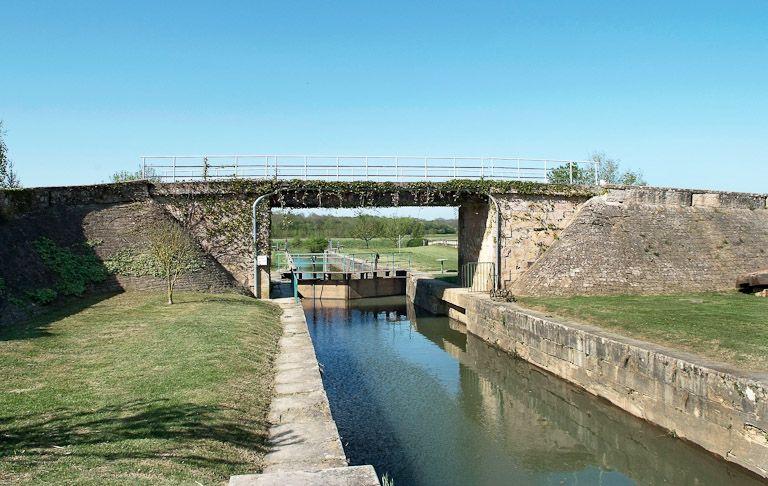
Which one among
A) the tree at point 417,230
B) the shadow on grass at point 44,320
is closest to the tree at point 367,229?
the tree at point 417,230

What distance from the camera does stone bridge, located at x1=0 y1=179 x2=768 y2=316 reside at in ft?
66.5

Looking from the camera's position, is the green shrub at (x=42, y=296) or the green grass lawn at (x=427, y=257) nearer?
the green shrub at (x=42, y=296)

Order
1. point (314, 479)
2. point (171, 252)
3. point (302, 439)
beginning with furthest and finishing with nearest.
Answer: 1. point (171, 252)
2. point (302, 439)
3. point (314, 479)

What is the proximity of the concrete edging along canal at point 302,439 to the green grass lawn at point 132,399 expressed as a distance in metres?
0.23

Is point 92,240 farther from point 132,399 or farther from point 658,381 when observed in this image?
point 658,381

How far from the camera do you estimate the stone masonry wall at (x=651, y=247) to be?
20.9 metres

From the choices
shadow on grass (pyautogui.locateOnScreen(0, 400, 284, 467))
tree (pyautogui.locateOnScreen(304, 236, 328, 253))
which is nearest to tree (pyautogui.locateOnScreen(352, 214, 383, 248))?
tree (pyautogui.locateOnScreen(304, 236, 328, 253))

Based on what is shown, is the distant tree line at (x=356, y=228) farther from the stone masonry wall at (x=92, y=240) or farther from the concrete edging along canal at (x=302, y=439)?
the concrete edging along canal at (x=302, y=439)

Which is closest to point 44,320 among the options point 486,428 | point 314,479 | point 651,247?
point 486,428

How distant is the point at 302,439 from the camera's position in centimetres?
708

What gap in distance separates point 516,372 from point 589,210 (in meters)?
9.72

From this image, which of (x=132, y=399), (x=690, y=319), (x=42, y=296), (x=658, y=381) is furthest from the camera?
(x=42, y=296)

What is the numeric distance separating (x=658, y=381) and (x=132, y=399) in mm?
9653

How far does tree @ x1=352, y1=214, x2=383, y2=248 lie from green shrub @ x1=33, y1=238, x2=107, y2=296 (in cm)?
4772
